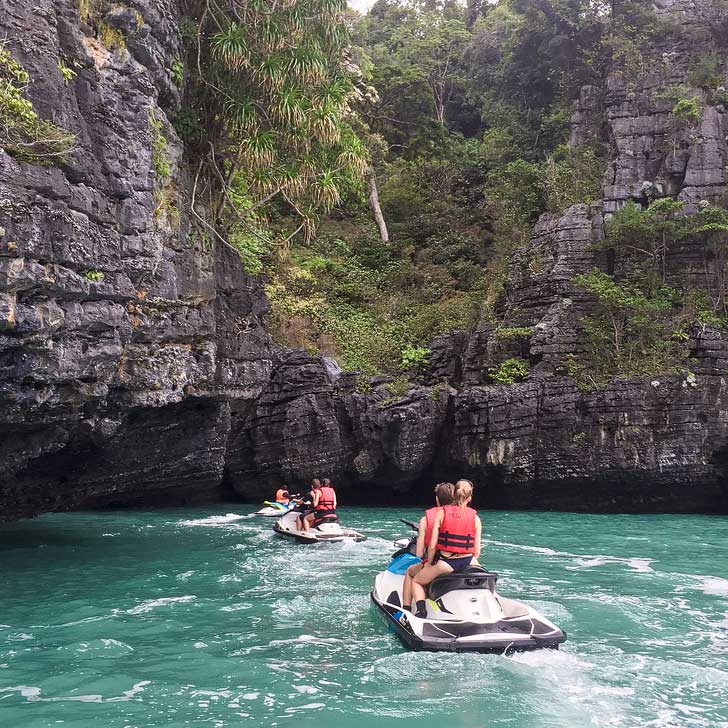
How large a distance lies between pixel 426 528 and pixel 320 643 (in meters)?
1.57

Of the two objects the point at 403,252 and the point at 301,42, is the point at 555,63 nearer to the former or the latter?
the point at 403,252

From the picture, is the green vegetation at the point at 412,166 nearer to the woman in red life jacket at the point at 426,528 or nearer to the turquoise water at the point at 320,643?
the turquoise water at the point at 320,643

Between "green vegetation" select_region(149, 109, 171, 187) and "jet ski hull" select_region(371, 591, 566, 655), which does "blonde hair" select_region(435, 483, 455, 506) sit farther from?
"green vegetation" select_region(149, 109, 171, 187)

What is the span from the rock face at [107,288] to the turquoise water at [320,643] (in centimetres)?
216

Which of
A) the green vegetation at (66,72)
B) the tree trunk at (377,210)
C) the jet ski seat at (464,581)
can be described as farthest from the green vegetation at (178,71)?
the tree trunk at (377,210)

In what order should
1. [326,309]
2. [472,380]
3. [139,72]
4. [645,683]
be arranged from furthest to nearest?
[326,309] < [472,380] < [139,72] < [645,683]

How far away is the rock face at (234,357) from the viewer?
9375 mm

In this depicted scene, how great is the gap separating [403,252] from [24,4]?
1955 cm

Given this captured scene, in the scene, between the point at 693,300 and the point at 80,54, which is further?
the point at 693,300

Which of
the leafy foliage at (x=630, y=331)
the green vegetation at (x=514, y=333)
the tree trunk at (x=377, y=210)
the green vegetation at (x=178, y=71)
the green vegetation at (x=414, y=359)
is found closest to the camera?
the green vegetation at (x=178, y=71)

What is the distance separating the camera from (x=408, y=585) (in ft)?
25.7

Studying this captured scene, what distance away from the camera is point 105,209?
33.3 feet

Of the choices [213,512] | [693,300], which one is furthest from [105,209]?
[693,300]

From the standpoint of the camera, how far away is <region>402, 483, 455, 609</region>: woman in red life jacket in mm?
7531
